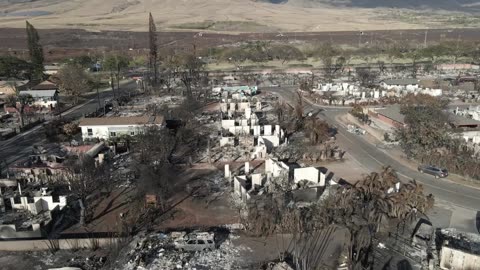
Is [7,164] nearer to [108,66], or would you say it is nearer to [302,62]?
[108,66]

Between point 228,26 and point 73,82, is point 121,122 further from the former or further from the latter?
point 228,26

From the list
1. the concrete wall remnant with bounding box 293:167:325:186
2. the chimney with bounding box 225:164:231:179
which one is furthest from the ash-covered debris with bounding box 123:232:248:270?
the chimney with bounding box 225:164:231:179

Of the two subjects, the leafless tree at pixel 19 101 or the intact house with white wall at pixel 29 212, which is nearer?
the intact house with white wall at pixel 29 212

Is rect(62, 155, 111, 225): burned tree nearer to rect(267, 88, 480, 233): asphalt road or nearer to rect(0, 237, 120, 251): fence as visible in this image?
rect(0, 237, 120, 251): fence

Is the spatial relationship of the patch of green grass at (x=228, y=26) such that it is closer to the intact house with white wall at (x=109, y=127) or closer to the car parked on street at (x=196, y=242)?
the intact house with white wall at (x=109, y=127)

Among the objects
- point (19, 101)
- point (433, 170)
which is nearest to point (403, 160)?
Answer: point (433, 170)

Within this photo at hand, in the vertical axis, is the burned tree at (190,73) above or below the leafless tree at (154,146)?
above

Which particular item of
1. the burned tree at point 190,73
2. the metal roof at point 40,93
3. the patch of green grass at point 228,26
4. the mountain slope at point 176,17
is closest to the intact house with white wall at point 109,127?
the burned tree at point 190,73
